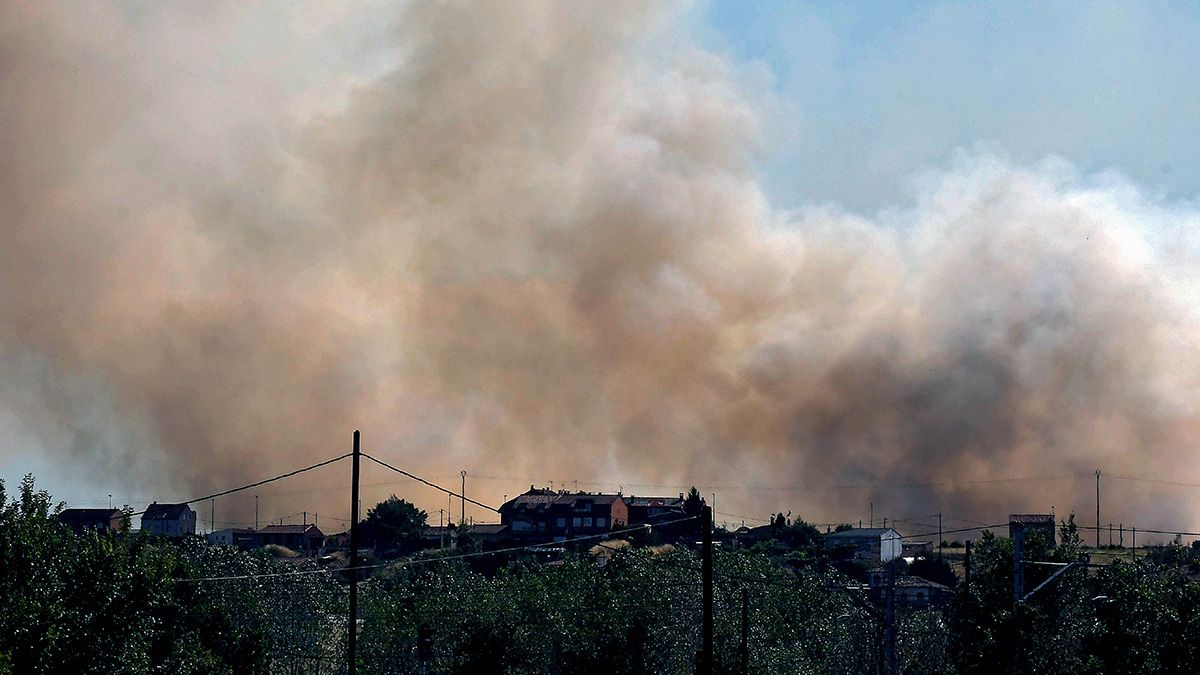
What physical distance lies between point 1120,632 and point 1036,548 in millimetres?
6214

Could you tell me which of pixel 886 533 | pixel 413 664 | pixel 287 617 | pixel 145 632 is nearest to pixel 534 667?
pixel 413 664

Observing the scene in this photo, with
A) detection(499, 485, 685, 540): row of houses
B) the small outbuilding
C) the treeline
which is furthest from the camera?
detection(499, 485, 685, 540): row of houses

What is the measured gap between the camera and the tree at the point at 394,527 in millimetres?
180875

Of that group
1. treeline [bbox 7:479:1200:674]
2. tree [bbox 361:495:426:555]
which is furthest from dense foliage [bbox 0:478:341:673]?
tree [bbox 361:495:426:555]

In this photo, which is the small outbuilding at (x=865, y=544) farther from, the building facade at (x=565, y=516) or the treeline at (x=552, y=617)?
the treeline at (x=552, y=617)

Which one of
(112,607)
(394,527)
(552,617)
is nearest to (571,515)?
(394,527)

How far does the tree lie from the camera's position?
181 m

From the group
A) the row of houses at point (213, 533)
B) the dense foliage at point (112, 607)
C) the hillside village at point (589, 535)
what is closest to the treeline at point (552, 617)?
the dense foliage at point (112, 607)

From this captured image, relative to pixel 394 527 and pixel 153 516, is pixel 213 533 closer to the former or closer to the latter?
pixel 153 516

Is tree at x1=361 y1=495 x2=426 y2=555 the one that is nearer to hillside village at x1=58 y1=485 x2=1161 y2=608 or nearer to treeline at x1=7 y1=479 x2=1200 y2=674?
hillside village at x1=58 y1=485 x2=1161 y2=608

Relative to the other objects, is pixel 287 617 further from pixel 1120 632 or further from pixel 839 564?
pixel 839 564

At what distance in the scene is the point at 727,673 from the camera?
8162 cm

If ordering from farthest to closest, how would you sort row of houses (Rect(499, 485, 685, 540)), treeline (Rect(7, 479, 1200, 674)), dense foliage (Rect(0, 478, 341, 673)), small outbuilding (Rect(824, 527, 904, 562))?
row of houses (Rect(499, 485, 685, 540)) < small outbuilding (Rect(824, 527, 904, 562)) < treeline (Rect(7, 479, 1200, 674)) < dense foliage (Rect(0, 478, 341, 673))

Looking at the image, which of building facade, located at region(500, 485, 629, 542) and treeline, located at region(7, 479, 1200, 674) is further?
building facade, located at region(500, 485, 629, 542)
